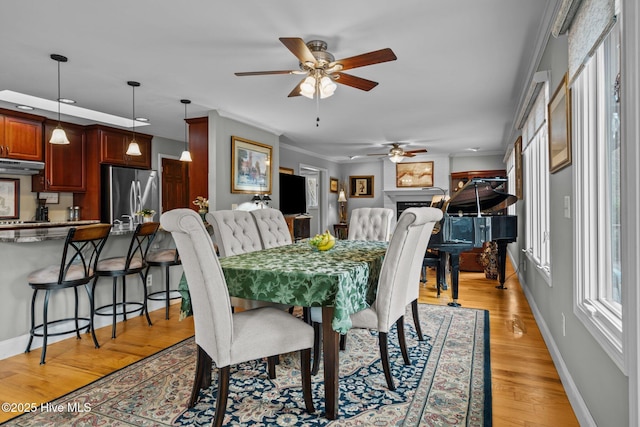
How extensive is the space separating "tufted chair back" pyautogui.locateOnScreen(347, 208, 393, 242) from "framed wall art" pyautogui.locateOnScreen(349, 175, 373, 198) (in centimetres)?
598

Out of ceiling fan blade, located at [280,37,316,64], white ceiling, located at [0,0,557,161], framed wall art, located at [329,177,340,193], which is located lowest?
framed wall art, located at [329,177,340,193]

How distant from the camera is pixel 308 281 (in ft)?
6.23

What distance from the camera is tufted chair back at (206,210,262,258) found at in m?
2.91

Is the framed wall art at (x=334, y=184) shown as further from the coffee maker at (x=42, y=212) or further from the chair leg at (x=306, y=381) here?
the chair leg at (x=306, y=381)

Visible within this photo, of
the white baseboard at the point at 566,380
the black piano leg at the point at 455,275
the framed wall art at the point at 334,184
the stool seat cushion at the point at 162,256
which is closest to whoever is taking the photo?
the white baseboard at the point at 566,380

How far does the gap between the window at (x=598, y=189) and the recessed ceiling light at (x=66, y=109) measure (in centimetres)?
523

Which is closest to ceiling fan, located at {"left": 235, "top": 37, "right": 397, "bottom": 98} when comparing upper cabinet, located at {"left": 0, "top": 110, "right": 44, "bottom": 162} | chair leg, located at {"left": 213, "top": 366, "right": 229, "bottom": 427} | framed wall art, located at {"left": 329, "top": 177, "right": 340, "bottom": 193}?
chair leg, located at {"left": 213, "top": 366, "right": 229, "bottom": 427}

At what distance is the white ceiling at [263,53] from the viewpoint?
2348mm

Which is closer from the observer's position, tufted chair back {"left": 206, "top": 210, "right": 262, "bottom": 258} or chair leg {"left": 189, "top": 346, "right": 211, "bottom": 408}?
chair leg {"left": 189, "top": 346, "right": 211, "bottom": 408}

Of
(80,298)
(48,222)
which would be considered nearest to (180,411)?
(80,298)

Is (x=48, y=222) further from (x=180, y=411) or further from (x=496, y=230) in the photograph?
(x=496, y=230)

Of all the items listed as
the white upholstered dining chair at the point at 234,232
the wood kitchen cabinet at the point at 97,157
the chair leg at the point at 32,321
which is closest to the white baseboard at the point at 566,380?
the white upholstered dining chair at the point at 234,232

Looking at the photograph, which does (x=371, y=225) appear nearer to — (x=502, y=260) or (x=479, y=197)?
(x=479, y=197)

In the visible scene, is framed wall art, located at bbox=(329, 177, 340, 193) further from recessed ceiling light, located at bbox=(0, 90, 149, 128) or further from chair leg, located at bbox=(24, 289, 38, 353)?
chair leg, located at bbox=(24, 289, 38, 353)
